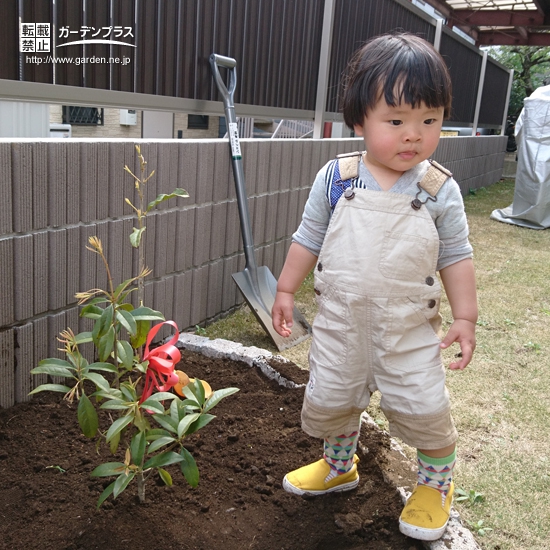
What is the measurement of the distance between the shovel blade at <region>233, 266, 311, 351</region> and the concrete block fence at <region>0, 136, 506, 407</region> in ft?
0.53

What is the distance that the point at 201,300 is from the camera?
376cm

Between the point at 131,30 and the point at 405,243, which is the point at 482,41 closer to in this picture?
the point at 131,30

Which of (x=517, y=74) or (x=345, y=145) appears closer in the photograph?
(x=345, y=145)

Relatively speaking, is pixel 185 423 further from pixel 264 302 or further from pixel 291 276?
pixel 264 302

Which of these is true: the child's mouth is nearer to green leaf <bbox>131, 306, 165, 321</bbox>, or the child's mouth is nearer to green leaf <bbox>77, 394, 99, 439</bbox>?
green leaf <bbox>131, 306, 165, 321</bbox>

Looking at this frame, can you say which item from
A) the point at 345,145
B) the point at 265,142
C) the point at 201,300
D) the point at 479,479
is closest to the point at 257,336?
the point at 201,300

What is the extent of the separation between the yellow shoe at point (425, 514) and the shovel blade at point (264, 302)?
1684 millimetres

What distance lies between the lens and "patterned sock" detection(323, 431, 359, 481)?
2125mm

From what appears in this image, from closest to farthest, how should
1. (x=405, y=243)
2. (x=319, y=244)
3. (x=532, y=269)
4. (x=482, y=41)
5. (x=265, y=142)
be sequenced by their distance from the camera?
(x=405, y=243)
(x=319, y=244)
(x=265, y=142)
(x=532, y=269)
(x=482, y=41)

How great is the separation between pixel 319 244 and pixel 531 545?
1.15 m

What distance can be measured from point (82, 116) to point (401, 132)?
48.1 ft

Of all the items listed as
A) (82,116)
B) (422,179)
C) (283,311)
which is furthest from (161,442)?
(82,116)

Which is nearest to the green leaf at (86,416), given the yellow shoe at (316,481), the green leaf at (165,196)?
the green leaf at (165,196)

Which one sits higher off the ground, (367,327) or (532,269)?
(367,327)
